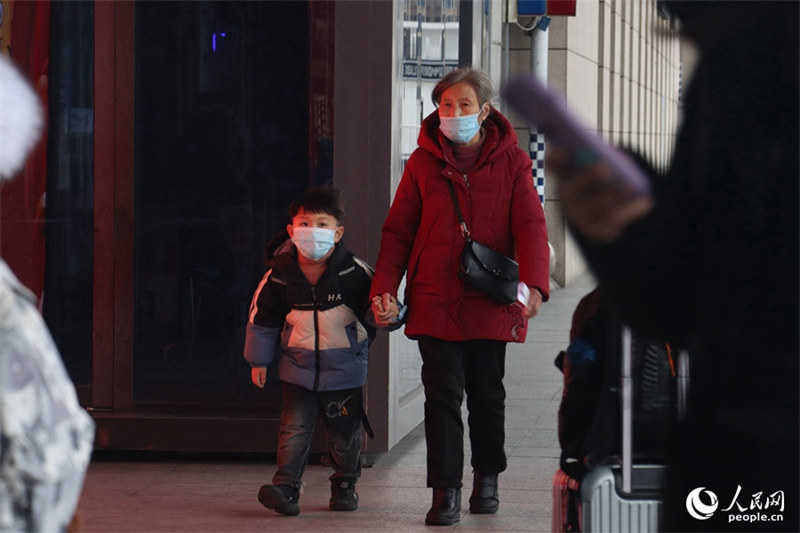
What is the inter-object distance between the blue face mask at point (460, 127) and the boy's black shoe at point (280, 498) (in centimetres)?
150

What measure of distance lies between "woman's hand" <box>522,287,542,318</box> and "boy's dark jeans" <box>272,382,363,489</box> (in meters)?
0.80

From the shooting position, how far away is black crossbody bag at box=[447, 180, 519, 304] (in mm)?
5004

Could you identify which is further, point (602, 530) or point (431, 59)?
point (431, 59)

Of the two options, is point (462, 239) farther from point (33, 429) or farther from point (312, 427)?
point (33, 429)

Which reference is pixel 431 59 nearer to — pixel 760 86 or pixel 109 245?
pixel 109 245

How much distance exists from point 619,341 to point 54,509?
4.03 feet

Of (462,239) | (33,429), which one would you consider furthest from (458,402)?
(33,429)

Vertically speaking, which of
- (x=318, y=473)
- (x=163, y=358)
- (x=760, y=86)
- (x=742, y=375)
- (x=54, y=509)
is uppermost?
(x=760, y=86)

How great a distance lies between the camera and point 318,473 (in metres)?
6.09

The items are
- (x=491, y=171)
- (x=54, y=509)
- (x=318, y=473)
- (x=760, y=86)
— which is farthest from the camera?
(x=318, y=473)

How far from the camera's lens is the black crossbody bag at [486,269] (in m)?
5.00

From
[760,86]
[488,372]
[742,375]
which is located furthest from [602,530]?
[488,372]

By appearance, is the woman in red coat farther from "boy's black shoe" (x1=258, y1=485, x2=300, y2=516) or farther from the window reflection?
the window reflection

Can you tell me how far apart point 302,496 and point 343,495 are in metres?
0.35
